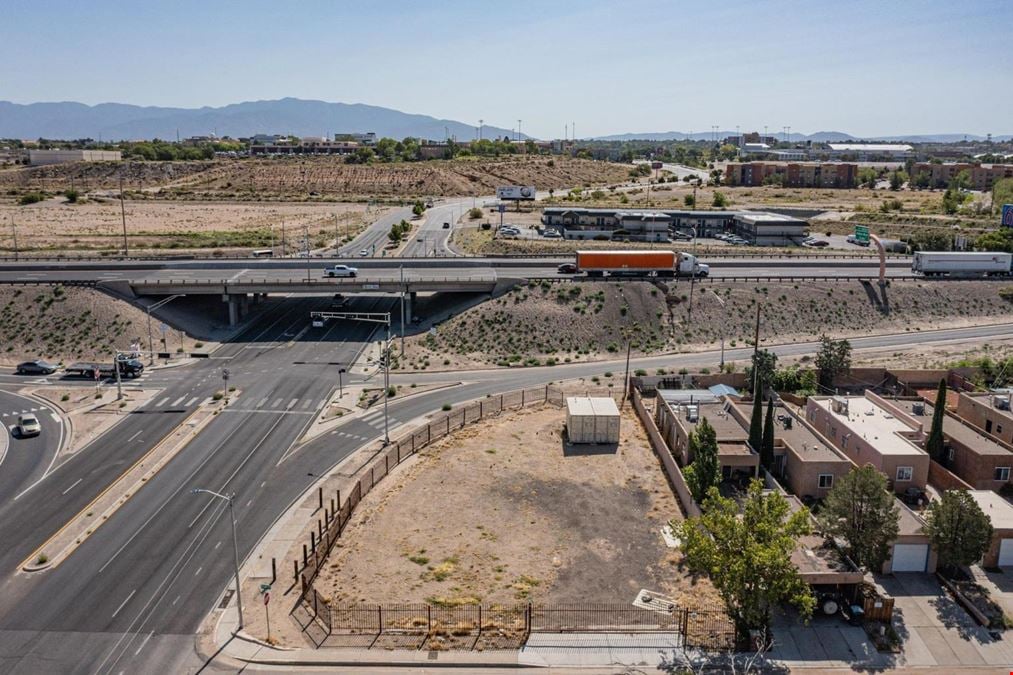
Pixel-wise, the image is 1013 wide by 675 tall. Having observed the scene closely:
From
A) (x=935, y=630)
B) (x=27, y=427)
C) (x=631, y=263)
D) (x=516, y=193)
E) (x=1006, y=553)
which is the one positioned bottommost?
(x=935, y=630)

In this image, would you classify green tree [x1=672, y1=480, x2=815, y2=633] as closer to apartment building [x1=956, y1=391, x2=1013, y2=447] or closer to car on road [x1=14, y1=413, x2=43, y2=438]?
apartment building [x1=956, y1=391, x2=1013, y2=447]

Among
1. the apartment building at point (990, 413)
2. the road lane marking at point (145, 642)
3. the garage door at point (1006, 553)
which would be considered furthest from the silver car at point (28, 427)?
the apartment building at point (990, 413)

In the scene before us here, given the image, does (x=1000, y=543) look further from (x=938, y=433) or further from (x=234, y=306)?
(x=234, y=306)

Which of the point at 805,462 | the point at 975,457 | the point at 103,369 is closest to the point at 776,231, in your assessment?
the point at 975,457

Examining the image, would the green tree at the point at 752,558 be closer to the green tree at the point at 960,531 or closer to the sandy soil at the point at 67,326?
the green tree at the point at 960,531

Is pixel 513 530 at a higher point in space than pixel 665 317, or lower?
lower

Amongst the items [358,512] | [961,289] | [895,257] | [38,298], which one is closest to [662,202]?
[895,257]

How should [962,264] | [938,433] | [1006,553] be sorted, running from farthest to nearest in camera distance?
[962,264] → [938,433] → [1006,553]

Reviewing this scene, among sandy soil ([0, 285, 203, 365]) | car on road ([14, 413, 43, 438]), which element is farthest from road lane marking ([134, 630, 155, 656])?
sandy soil ([0, 285, 203, 365])
